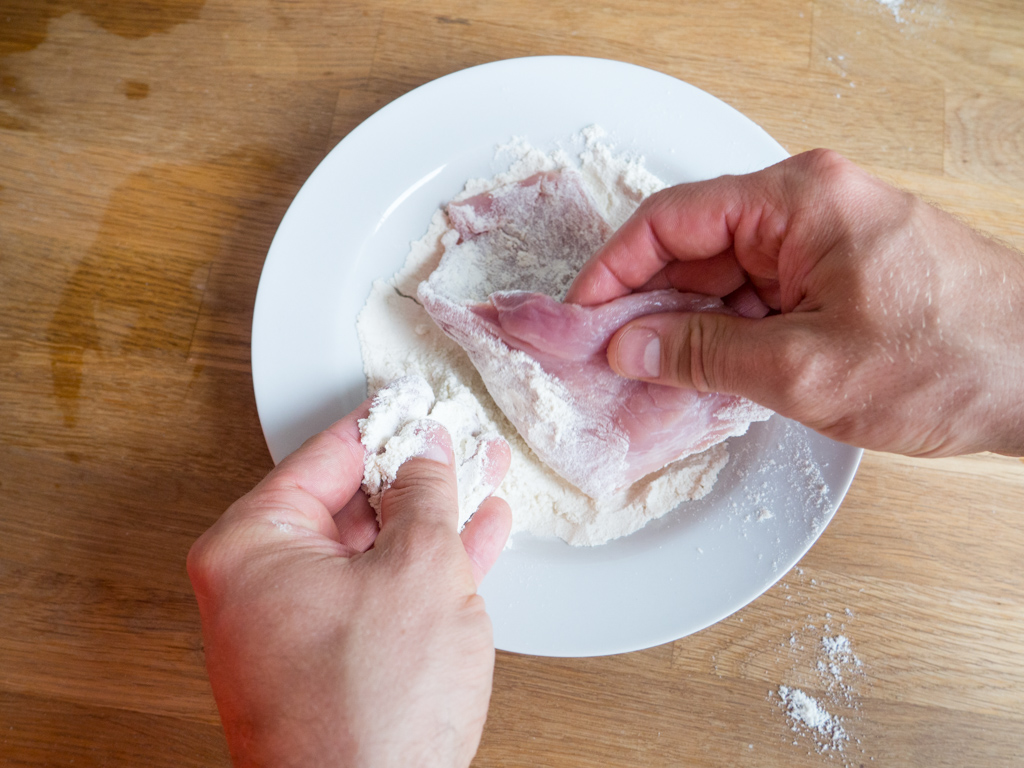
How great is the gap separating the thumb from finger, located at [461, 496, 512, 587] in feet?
0.84

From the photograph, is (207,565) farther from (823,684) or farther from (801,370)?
(823,684)

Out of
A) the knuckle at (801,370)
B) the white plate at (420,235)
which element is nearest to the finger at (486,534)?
the white plate at (420,235)

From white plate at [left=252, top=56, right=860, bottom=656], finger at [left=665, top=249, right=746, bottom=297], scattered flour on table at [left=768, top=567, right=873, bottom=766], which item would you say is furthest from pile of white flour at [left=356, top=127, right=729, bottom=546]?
scattered flour on table at [left=768, top=567, right=873, bottom=766]

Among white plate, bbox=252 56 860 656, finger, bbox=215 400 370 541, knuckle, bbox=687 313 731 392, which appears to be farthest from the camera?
white plate, bbox=252 56 860 656

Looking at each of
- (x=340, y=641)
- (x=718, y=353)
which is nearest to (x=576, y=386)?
(x=718, y=353)

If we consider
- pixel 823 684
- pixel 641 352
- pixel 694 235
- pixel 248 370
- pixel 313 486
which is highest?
pixel 694 235

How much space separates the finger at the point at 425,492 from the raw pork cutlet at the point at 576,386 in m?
0.15

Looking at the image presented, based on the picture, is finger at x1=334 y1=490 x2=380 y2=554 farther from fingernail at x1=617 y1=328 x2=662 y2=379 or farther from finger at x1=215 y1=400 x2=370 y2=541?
fingernail at x1=617 y1=328 x2=662 y2=379

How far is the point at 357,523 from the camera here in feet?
2.59

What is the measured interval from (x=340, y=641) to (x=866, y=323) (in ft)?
2.04

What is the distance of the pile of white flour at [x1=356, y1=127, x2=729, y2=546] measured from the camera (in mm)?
951

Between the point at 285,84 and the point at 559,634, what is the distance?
1.06m

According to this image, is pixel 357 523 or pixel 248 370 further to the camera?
pixel 248 370

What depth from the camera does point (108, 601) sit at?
1.00m
